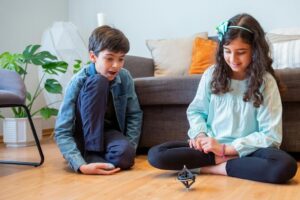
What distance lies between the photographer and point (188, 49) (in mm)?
2426

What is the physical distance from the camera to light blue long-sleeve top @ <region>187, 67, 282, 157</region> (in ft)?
4.42

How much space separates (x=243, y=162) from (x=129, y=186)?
403mm

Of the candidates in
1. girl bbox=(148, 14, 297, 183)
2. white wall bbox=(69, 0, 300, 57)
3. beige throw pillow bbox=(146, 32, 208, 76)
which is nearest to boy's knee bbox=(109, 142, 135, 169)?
girl bbox=(148, 14, 297, 183)

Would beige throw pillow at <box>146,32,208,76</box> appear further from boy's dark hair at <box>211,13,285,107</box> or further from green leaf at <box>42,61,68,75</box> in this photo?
boy's dark hair at <box>211,13,285,107</box>

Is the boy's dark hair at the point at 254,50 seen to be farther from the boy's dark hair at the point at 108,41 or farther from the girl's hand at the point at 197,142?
the boy's dark hair at the point at 108,41

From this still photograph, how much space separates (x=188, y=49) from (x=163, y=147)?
1156 millimetres

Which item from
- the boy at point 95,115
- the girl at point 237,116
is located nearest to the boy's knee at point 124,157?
the boy at point 95,115

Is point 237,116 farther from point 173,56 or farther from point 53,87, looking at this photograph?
point 53,87

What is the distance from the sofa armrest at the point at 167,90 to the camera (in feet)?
5.65

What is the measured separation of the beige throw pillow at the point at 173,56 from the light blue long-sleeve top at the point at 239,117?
2.83ft

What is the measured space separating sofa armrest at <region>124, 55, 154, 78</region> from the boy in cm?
47

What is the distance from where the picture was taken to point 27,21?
2.81 metres

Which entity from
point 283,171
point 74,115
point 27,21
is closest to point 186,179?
point 283,171

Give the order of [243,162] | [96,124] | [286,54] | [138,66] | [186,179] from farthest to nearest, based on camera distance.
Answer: [138,66] < [286,54] < [96,124] < [243,162] < [186,179]
